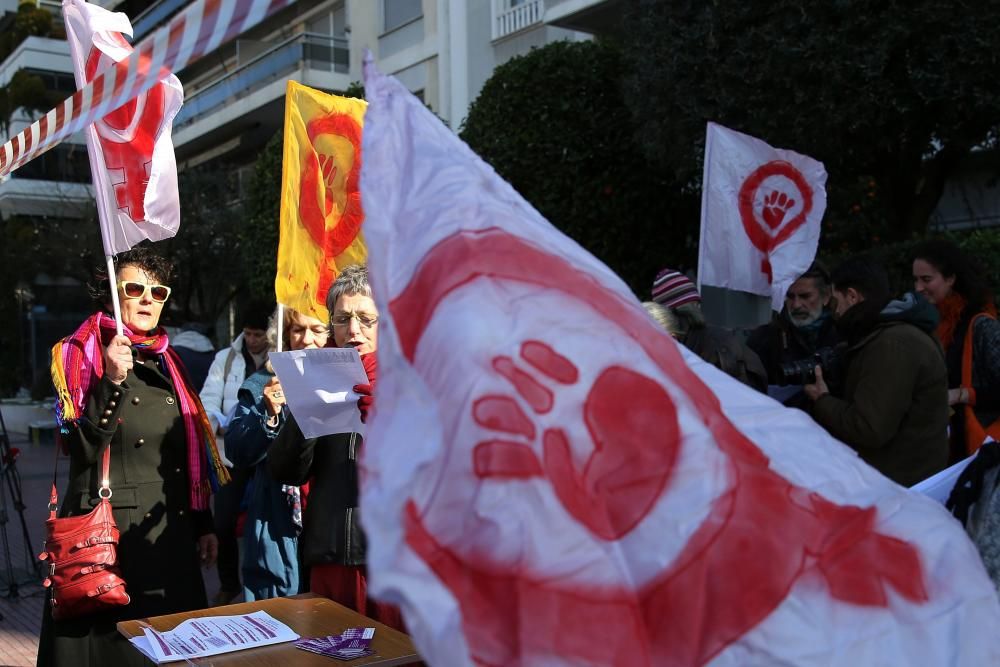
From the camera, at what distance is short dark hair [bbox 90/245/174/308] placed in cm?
347

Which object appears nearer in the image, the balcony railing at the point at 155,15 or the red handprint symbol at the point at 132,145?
the red handprint symbol at the point at 132,145

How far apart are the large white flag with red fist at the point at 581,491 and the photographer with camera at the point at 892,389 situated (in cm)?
190

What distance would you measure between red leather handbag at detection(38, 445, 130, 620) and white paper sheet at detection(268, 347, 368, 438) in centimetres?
89

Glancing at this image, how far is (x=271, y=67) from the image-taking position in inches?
880

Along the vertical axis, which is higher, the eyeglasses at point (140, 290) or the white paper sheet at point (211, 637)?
the eyeglasses at point (140, 290)

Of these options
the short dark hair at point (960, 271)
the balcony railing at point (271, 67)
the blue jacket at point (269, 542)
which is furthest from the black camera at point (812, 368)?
the balcony railing at point (271, 67)

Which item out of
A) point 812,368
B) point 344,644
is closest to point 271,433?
point 344,644

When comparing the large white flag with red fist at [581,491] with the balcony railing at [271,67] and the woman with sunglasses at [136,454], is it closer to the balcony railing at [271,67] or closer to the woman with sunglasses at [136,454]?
the woman with sunglasses at [136,454]

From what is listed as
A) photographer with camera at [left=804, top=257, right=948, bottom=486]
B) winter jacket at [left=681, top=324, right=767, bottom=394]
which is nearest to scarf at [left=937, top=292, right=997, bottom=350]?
winter jacket at [left=681, top=324, right=767, bottom=394]

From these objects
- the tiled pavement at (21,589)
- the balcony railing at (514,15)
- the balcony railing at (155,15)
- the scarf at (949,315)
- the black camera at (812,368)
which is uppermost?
the balcony railing at (155,15)

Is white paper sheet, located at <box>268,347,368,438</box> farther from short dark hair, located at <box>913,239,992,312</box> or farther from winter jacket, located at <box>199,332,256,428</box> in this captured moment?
winter jacket, located at <box>199,332,256,428</box>

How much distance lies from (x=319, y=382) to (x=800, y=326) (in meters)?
3.08

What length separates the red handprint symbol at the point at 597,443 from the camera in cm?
131

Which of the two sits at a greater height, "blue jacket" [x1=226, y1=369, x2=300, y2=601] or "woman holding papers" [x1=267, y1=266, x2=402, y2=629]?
"woman holding papers" [x1=267, y1=266, x2=402, y2=629]
